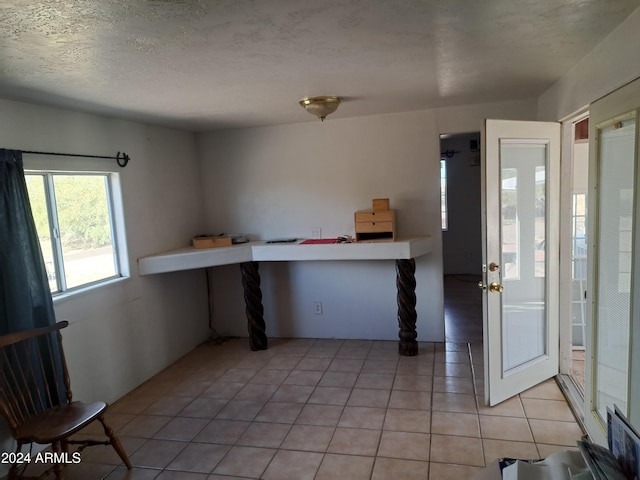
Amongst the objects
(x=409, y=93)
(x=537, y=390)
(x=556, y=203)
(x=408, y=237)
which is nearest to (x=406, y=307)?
(x=408, y=237)

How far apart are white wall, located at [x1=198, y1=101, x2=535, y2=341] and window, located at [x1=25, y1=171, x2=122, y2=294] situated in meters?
1.31

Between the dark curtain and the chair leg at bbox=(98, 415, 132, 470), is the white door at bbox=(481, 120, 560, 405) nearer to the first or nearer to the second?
the chair leg at bbox=(98, 415, 132, 470)

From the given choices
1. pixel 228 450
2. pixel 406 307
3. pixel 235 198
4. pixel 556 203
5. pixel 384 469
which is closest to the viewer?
pixel 384 469

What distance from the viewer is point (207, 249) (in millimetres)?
3947

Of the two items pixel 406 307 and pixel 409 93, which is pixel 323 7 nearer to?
pixel 409 93

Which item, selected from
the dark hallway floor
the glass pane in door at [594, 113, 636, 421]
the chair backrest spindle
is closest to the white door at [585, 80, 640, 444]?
the glass pane in door at [594, 113, 636, 421]

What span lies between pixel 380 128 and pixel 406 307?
64.3 inches

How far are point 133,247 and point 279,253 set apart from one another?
1209 mm


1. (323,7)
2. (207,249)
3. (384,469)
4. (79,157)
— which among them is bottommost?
(384,469)

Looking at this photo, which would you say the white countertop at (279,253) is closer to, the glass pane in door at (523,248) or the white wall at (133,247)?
the white wall at (133,247)

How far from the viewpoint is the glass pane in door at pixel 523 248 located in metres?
2.85

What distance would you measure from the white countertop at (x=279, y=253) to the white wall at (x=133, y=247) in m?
0.20

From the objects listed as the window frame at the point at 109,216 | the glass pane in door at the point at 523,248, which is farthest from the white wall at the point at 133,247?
the glass pane in door at the point at 523,248

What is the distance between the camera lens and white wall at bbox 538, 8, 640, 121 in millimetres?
1773
